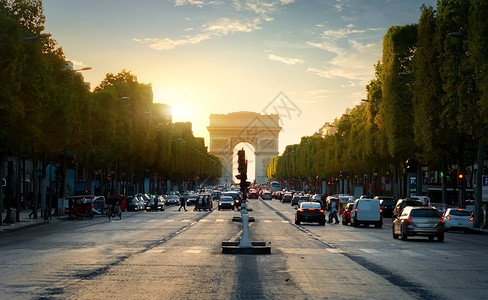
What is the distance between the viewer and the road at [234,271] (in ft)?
58.5

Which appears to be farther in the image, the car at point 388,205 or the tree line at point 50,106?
the car at point 388,205

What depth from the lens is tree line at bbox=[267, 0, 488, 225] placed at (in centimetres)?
4972

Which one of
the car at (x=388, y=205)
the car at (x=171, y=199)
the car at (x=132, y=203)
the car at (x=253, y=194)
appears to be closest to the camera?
the car at (x=388, y=205)

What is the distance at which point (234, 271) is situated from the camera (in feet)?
75.2

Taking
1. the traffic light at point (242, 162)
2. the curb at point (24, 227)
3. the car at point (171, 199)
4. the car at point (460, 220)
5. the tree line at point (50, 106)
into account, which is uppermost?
the tree line at point (50, 106)

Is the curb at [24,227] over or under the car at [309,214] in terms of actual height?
under

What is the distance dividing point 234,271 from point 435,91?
4136 cm

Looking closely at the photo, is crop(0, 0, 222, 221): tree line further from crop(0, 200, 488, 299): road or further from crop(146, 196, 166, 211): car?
crop(0, 200, 488, 299): road

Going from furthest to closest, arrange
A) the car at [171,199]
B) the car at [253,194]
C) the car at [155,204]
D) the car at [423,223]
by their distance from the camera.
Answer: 1. the car at [253,194]
2. the car at [171,199]
3. the car at [155,204]
4. the car at [423,223]

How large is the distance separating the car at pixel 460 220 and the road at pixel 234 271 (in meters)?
16.4

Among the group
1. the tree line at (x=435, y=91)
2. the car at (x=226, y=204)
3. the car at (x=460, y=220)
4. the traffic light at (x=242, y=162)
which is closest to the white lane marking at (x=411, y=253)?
the traffic light at (x=242, y=162)

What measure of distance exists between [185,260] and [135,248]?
6.43 m

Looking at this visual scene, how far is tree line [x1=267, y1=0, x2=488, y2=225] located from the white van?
6198mm

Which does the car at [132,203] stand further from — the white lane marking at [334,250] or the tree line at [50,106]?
the white lane marking at [334,250]
